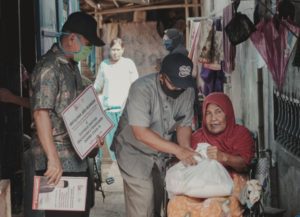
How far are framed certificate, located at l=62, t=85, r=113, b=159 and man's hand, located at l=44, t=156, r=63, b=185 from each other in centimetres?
29

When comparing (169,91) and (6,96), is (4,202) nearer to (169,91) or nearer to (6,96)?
(6,96)

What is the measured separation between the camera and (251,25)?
20.1 ft

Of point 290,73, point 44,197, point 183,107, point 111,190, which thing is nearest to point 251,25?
point 290,73

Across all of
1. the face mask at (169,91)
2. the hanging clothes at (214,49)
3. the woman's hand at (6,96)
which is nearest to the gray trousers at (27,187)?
the woman's hand at (6,96)

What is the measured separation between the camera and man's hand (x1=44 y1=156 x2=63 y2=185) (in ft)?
14.3

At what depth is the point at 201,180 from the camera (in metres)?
4.45

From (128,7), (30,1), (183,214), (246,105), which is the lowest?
(183,214)

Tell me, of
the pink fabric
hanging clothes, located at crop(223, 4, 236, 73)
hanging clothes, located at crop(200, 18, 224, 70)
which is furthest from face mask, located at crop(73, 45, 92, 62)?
hanging clothes, located at crop(200, 18, 224, 70)

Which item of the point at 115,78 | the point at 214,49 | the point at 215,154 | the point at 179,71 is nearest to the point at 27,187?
the point at 215,154

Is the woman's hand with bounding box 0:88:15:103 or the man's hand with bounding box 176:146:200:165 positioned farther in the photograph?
the woman's hand with bounding box 0:88:15:103

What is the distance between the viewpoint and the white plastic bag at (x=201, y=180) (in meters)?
4.43

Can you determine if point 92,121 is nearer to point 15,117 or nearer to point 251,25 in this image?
point 15,117

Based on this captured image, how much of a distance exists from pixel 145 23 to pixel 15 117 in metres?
10.5

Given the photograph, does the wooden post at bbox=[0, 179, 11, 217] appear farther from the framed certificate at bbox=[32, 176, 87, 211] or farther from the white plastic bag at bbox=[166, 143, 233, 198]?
the white plastic bag at bbox=[166, 143, 233, 198]
